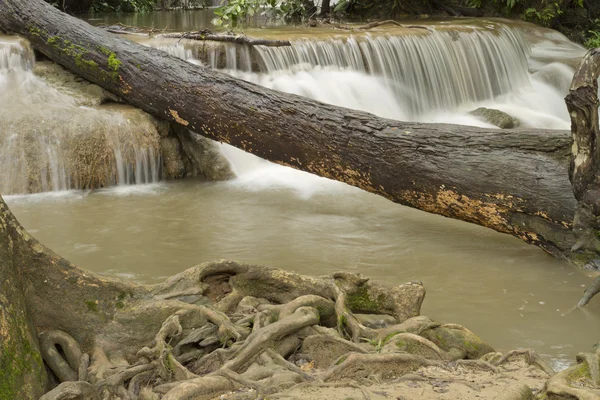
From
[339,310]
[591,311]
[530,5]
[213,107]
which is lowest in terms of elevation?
[591,311]

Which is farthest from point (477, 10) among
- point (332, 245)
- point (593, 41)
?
point (332, 245)

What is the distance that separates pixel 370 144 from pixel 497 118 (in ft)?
17.0

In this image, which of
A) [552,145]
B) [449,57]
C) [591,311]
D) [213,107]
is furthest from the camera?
[449,57]

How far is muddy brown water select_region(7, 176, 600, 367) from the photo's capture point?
5.61 metres

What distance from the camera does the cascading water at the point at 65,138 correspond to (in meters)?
8.76

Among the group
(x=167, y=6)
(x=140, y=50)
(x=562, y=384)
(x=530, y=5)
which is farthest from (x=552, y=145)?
(x=167, y=6)

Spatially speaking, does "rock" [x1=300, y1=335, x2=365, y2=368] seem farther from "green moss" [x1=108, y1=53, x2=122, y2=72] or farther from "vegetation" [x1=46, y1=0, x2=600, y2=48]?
"vegetation" [x1=46, y1=0, x2=600, y2=48]

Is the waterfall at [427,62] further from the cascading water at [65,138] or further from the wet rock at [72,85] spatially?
the cascading water at [65,138]

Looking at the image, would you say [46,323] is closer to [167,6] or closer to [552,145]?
[552,145]

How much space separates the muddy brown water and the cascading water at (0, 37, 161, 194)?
280 millimetres

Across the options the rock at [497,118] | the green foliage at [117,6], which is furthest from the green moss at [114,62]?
the green foliage at [117,6]

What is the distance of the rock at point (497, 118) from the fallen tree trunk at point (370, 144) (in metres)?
4.82

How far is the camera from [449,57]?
42.8 feet

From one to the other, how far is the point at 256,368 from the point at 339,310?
760 mm
